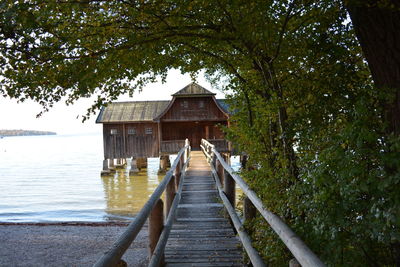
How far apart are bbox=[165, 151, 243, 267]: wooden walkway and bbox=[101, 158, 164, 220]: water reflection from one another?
413 inches

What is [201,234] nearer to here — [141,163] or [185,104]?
[185,104]

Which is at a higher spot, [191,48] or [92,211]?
[191,48]

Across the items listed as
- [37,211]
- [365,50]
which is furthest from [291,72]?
[37,211]

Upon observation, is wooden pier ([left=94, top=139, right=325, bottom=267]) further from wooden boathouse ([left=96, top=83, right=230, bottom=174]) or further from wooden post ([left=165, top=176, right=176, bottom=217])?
wooden boathouse ([left=96, top=83, right=230, bottom=174])

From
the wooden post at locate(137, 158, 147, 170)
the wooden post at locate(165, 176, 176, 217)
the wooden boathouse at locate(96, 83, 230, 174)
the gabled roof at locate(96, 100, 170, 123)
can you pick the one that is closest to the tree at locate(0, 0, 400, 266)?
the wooden post at locate(165, 176, 176, 217)

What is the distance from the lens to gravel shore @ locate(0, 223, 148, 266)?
10.5 m

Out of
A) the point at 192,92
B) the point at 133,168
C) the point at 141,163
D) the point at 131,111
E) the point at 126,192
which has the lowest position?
the point at 126,192

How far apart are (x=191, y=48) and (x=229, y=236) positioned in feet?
10.2

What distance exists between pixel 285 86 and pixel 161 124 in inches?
1146

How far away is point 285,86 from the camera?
5488 mm

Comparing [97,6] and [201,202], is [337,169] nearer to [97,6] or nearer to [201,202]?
[97,6]

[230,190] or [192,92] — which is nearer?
[230,190]

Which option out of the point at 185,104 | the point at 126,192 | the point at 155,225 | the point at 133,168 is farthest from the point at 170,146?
the point at 155,225

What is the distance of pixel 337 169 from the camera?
11.0 ft
